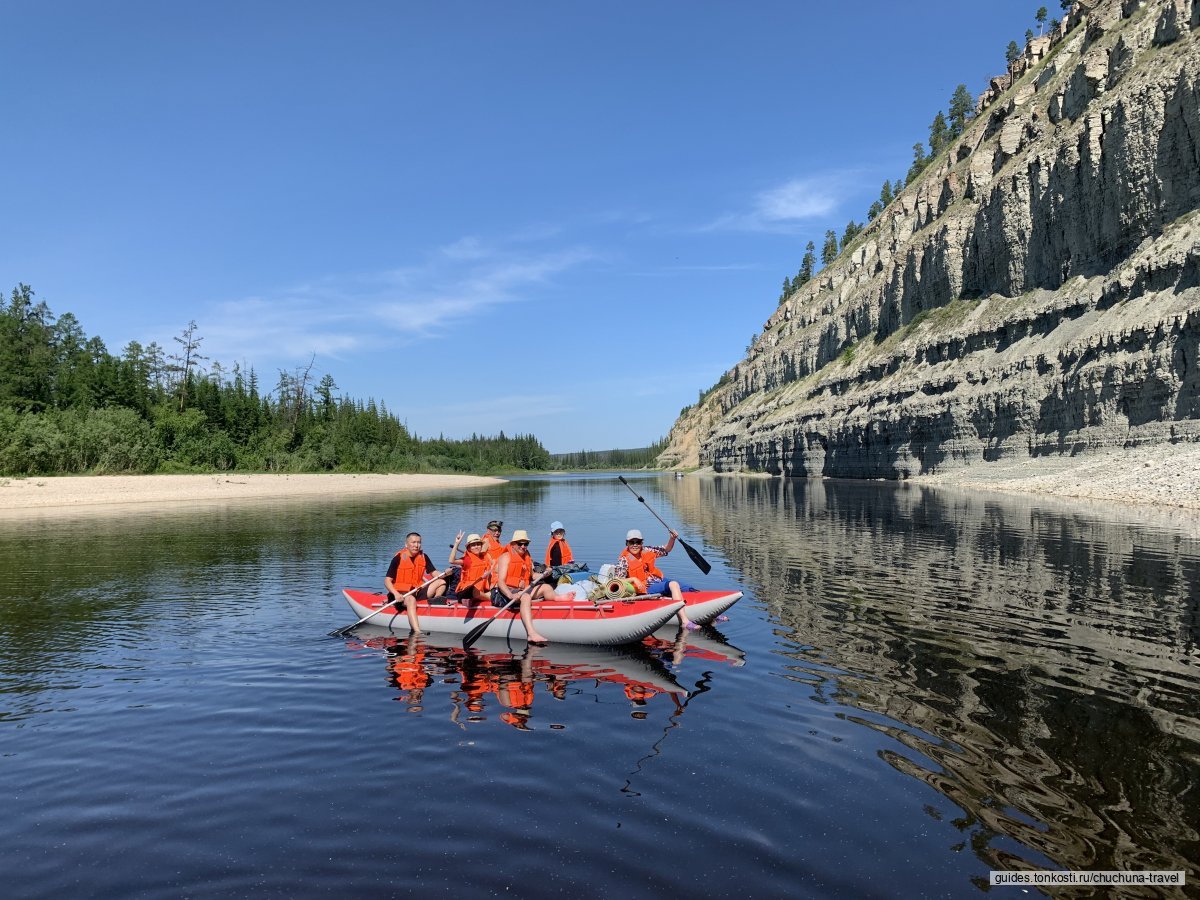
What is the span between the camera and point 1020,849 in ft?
20.5

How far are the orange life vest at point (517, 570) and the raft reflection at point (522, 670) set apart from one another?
1292 millimetres

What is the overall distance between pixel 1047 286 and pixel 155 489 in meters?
83.7

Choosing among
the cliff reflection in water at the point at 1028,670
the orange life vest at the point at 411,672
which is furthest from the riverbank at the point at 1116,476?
the orange life vest at the point at 411,672

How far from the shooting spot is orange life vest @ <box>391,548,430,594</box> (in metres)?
16.1

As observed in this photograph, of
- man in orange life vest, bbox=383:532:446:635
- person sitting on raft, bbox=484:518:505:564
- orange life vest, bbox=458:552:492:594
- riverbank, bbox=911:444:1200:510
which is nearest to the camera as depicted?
orange life vest, bbox=458:552:492:594

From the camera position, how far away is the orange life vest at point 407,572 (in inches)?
634

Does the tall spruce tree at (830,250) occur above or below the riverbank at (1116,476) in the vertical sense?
above

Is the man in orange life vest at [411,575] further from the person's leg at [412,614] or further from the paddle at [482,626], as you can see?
the paddle at [482,626]

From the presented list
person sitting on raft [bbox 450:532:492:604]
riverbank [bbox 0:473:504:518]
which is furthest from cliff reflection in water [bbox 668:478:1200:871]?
riverbank [bbox 0:473:504:518]

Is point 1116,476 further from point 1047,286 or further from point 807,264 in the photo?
point 807,264

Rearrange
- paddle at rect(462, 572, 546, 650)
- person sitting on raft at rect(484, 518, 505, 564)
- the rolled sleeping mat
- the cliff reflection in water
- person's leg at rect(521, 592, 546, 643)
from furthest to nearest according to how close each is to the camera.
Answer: person sitting on raft at rect(484, 518, 505, 564), the rolled sleeping mat, paddle at rect(462, 572, 546, 650), person's leg at rect(521, 592, 546, 643), the cliff reflection in water

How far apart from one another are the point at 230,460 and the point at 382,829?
92826 mm

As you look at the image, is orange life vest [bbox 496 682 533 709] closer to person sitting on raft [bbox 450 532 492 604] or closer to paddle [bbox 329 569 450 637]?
person sitting on raft [bbox 450 532 492 604]

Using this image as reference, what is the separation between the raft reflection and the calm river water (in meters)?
0.08
